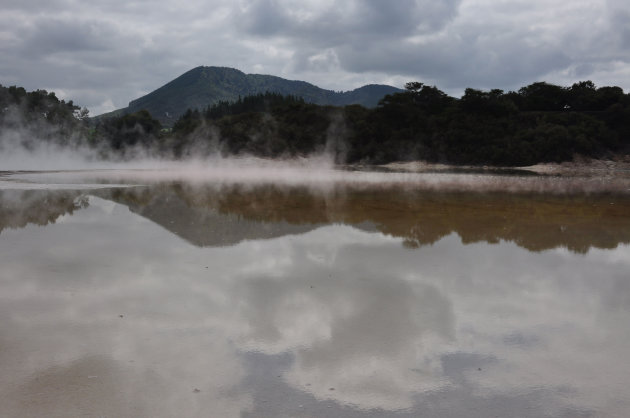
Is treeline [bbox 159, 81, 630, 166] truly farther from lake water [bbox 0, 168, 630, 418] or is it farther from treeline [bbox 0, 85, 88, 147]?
lake water [bbox 0, 168, 630, 418]

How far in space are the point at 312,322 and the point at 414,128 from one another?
58908mm

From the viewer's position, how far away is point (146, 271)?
22.1ft

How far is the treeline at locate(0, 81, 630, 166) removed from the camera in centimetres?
5334

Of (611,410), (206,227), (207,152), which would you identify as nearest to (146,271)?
(206,227)

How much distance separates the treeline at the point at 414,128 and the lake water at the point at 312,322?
47.8 meters

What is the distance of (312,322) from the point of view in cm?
482

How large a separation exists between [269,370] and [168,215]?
930cm

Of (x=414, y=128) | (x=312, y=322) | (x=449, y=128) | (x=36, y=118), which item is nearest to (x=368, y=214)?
(x=312, y=322)

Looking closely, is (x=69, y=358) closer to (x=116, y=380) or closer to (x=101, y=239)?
(x=116, y=380)

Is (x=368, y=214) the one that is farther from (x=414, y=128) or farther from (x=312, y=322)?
(x=414, y=128)

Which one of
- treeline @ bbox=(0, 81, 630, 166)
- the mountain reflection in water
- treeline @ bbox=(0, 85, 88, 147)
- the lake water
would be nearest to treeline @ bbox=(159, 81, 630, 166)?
treeline @ bbox=(0, 81, 630, 166)

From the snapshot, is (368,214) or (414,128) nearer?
(368,214)

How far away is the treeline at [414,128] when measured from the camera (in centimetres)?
5334

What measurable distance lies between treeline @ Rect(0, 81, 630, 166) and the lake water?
47818mm
